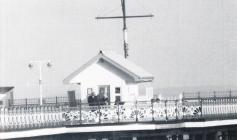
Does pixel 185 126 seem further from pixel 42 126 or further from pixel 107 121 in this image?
pixel 42 126

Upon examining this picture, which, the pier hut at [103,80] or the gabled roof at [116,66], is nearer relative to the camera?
the gabled roof at [116,66]

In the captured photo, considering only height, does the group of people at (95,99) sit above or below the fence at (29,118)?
above

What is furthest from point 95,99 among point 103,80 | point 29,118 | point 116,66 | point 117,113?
point 29,118

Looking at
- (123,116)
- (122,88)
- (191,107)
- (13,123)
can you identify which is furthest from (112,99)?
(13,123)

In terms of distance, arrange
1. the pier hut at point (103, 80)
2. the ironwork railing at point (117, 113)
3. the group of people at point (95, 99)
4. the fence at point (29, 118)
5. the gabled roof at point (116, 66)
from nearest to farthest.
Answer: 1. the fence at point (29, 118)
2. the ironwork railing at point (117, 113)
3. the group of people at point (95, 99)
4. the gabled roof at point (116, 66)
5. the pier hut at point (103, 80)

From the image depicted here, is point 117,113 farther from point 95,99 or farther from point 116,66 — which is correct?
point 116,66

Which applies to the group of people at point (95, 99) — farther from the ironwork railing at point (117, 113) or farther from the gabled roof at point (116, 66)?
the gabled roof at point (116, 66)

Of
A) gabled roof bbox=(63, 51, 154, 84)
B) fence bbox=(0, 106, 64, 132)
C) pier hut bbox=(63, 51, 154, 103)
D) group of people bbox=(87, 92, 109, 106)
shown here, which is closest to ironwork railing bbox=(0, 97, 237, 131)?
fence bbox=(0, 106, 64, 132)

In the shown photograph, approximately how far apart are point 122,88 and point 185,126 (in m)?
4.69

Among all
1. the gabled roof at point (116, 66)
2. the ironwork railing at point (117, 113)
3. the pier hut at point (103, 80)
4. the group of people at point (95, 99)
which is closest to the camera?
the ironwork railing at point (117, 113)

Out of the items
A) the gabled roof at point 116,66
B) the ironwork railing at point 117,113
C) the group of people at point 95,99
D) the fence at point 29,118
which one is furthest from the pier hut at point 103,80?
the fence at point 29,118

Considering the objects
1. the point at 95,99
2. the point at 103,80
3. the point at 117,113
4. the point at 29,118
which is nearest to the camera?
the point at 29,118

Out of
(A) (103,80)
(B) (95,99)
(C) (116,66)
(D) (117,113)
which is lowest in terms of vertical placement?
(D) (117,113)

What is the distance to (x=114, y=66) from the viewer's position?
31.1 m
